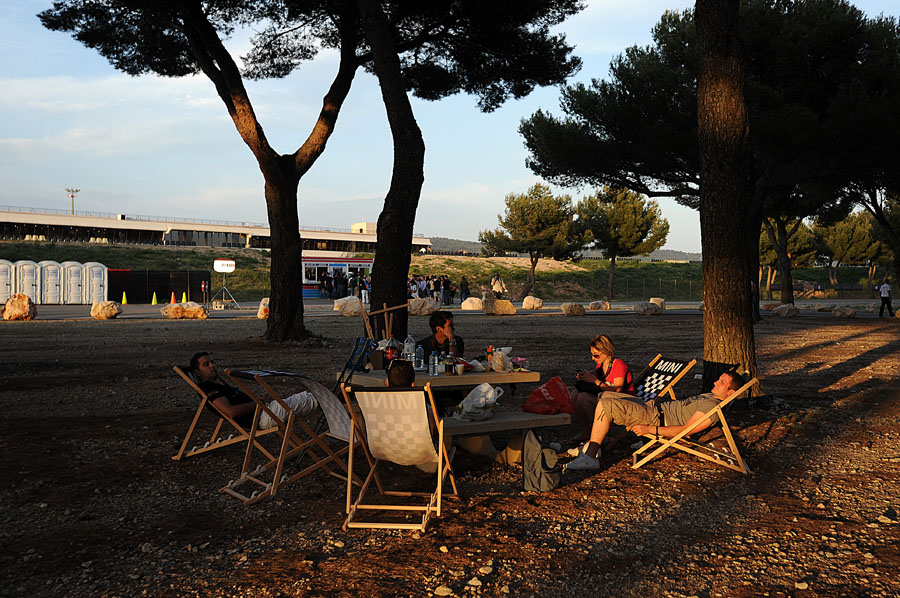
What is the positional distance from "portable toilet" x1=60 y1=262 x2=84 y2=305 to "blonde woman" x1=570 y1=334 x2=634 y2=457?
1223 inches

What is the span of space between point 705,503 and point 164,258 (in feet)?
180

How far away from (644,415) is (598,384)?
572 millimetres

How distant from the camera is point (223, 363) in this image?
34.3ft

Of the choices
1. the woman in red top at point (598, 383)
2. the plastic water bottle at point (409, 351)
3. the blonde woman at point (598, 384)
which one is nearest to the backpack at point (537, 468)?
the blonde woman at point (598, 384)

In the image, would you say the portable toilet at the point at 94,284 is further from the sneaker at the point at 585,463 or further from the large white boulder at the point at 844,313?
the sneaker at the point at 585,463

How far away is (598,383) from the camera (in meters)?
5.32

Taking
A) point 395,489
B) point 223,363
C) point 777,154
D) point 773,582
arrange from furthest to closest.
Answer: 1. point 777,154
2. point 223,363
3. point 395,489
4. point 773,582

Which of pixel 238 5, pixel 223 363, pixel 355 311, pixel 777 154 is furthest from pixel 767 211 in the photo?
pixel 223 363

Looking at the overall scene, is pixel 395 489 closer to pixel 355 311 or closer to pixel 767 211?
pixel 355 311

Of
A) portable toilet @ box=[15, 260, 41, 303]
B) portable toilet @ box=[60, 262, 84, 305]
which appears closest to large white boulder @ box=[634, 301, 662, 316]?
portable toilet @ box=[60, 262, 84, 305]

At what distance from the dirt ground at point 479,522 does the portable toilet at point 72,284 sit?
1063 inches

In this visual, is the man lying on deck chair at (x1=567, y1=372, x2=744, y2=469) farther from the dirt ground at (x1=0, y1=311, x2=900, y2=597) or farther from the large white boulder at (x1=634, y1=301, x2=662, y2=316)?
the large white boulder at (x1=634, y1=301, x2=662, y2=316)

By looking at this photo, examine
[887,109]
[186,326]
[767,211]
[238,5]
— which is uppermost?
[238,5]

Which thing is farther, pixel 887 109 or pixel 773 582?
pixel 887 109
